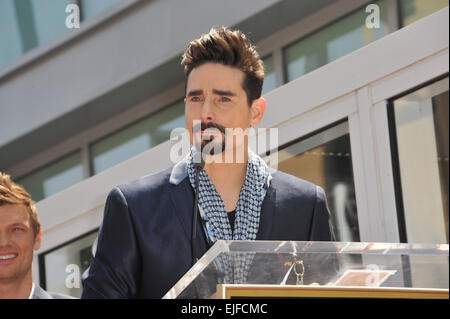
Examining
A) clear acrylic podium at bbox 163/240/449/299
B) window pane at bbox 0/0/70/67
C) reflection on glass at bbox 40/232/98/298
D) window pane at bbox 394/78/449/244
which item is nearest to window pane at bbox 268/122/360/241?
window pane at bbox 394/78/449/244

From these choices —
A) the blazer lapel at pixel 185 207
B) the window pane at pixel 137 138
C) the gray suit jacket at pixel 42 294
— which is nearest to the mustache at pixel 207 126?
the blazer lapel at pixel 185 207

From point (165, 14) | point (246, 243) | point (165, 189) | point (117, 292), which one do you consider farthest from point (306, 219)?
point (165, 14)

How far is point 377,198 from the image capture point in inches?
104

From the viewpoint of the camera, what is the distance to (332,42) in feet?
12.5

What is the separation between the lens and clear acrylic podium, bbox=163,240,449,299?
0.95 metres

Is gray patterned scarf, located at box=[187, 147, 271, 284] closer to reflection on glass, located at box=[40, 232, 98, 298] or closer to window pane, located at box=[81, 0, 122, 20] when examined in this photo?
reflection on glass, located at box=[40, 232, 98, 298]

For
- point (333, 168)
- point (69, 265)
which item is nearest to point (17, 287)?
point (69, 265)

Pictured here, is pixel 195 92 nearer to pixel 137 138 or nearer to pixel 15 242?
pixel 15 242

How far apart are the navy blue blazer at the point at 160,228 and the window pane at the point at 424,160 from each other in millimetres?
866

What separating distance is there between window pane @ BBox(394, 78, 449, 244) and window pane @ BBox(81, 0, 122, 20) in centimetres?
221

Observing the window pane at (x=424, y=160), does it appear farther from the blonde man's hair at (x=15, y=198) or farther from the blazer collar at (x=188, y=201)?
the blonde man's hair at (x=15, y=198)
